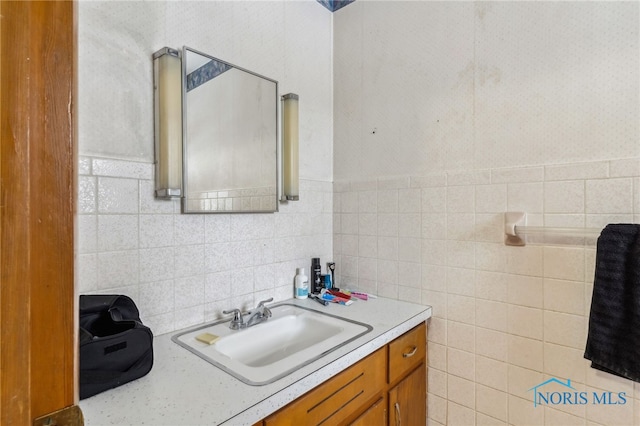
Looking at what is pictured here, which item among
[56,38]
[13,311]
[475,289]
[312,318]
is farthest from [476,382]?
[56,38]

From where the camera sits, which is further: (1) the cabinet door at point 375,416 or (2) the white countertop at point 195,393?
(1) the cabinet door at point 375,416

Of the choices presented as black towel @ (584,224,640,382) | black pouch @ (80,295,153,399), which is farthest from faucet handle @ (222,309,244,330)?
black towel @ (584,224,640,382)

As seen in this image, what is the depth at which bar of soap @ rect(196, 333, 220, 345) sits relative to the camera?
1087 millimetres

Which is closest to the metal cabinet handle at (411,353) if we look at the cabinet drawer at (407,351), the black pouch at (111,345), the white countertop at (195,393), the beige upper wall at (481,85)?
the cabinet drawer at (407,351)

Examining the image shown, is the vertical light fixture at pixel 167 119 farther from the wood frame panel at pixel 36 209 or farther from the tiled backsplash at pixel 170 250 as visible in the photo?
the wood frame panel at pixel 36 209

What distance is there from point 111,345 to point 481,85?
5.11 feet

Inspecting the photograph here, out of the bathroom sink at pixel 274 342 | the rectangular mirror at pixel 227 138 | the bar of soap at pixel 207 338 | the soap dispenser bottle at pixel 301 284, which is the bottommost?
the bathroom sink at pixel 274 342

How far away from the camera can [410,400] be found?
53.3 inches

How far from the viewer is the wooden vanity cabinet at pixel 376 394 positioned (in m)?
0.90

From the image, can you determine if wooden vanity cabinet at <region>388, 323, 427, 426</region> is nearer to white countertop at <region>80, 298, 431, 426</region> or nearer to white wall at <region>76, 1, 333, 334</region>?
white countertop at <region>80, 298, 431, 426</region>

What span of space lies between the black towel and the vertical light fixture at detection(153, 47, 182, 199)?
1.40m

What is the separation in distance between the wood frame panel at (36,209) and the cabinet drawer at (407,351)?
109cm

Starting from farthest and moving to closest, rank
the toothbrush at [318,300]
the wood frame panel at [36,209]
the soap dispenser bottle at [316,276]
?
the soap dispenser bottle at [316,276]
the toothbrush at [318,300]
the wood frame panel at [36,209]

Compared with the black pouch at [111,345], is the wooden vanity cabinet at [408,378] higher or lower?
lower
